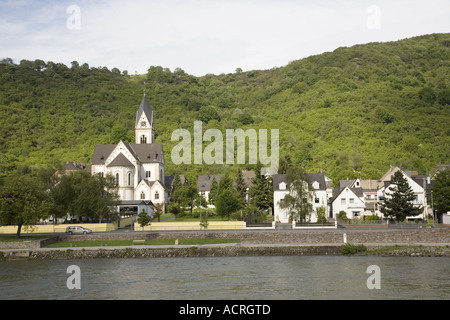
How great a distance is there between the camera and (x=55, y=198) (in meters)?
64.3

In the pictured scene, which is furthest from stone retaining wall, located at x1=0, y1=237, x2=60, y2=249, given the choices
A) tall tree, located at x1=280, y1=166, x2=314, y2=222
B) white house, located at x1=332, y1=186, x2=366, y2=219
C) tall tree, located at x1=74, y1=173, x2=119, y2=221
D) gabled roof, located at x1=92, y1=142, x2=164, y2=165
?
white house, located at x1=332, y1=186, x2=366, y2=219

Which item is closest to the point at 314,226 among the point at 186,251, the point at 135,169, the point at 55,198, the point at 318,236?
the point at 318,236

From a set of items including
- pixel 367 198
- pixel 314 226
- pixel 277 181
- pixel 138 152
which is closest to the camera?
pixel 314 226

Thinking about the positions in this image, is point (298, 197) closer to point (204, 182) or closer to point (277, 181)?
point (277, 181)

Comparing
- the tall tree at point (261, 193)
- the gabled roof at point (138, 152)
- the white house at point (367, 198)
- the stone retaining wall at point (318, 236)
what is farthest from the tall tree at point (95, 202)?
the white house at point (367, 198)

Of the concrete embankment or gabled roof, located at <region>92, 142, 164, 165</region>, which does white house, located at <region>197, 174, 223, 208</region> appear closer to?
gabled roof, located at <region>92, 142, 164, 165</region>

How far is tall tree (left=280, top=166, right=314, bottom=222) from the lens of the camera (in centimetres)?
6438

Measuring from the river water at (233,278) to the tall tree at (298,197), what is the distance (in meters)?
→ 16.3

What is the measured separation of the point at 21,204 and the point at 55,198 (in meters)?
9.88

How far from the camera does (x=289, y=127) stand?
15750 centimetres

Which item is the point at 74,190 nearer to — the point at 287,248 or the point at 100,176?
the point at 100,176

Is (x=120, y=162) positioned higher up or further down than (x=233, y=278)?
higher up

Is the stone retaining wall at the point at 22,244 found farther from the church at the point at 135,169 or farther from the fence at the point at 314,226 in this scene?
the church at the point at 135,169

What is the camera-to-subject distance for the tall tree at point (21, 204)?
178 feet
